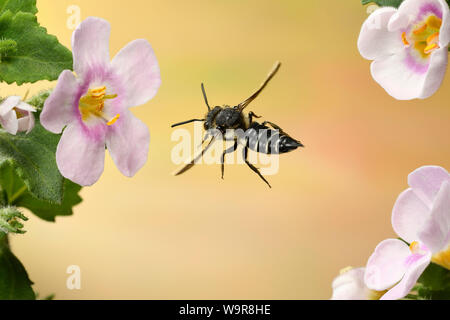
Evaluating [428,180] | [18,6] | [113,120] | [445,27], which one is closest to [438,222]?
[428,180]

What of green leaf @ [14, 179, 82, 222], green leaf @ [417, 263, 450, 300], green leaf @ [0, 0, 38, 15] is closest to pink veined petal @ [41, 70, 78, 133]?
green leaf @ [0, 0, 38, 15]

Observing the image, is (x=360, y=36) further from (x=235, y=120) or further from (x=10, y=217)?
(x=10, y=217)

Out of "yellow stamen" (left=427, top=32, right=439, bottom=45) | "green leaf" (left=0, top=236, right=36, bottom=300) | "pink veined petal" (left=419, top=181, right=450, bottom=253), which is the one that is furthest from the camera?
"green leaf" (left=0, top=236, right=36, bottom=300)

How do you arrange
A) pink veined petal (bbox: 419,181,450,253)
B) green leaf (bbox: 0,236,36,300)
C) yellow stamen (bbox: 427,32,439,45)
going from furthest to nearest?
green leaf (bbox: 0,236,36,300)
yellow stamen (bbox: 427,32,439,45)
pink veined petal (bbox: 419,181,450,253)

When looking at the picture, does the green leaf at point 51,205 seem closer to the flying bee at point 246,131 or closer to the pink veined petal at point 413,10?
the flying bee at point 246,131

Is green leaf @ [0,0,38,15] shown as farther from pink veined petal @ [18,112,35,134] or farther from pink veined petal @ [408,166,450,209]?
pink veined petal @ [408,166,450,209]

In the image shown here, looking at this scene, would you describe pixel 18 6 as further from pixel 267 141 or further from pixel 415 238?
pixel 415 238

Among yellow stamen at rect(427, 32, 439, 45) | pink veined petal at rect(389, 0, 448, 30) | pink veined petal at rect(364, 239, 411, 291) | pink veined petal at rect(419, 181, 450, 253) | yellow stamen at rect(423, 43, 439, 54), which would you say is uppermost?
pink veined petal at rect(389, 0, 448, 30)
